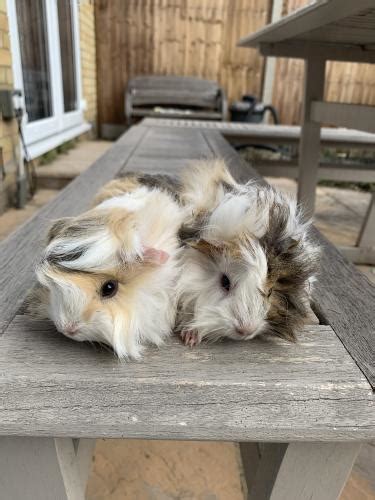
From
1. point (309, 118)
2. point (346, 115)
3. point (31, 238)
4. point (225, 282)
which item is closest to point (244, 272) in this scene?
point (225, 282)

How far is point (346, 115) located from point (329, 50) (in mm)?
850

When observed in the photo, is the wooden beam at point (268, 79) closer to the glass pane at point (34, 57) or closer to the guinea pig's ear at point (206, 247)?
the glass pane at point (34, 57)

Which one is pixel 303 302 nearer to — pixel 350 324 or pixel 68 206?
pixel 350 324

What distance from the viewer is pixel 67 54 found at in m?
4.26

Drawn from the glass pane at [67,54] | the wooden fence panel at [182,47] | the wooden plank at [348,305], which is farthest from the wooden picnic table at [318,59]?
the wooden fence panel at [182,47]

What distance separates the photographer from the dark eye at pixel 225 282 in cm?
57

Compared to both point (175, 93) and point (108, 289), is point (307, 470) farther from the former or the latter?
point (175, 93)

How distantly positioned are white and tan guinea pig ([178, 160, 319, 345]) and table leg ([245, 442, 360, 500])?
0.17 m

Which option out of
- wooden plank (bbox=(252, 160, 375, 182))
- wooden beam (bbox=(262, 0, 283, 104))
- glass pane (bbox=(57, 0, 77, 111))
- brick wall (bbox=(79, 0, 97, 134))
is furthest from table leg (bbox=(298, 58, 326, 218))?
wooden beam (bbox=(262, 0, 283, 104))

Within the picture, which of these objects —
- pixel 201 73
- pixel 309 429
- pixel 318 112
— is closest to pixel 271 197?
pixel 309 429

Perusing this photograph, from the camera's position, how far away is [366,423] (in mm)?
507

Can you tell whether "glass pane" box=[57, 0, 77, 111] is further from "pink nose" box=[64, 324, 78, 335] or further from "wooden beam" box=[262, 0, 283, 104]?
"pink nose" box=[64, 324, 78, 335]

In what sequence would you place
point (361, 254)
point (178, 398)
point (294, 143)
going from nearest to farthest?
point (178, 398) < point (361, 254) < point (294, 143)

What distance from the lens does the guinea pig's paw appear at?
0.58 metres
